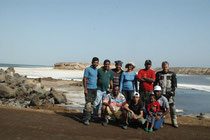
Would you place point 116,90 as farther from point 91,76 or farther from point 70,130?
point 70,130

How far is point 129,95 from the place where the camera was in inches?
281

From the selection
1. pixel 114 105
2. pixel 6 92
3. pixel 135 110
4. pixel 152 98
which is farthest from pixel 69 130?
pixel 6 92

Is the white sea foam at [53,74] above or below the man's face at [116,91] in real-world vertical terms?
below

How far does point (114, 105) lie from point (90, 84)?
0.95 meters

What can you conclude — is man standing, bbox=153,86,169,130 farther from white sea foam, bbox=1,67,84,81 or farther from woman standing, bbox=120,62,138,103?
white sea foam, bbox=1,67,84,81

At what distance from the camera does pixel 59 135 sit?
5.62 m

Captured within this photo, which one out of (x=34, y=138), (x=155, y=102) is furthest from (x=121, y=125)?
(x=34, y=138)

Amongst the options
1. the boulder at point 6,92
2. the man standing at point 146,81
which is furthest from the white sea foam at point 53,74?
the man standing at point 146,81

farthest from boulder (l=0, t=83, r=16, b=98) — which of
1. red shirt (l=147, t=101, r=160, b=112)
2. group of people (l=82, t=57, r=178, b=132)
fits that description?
red shirt (l=147, t=101, r=160, b=112)

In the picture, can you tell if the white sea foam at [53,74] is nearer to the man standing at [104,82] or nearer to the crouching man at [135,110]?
the man standing at [104,82]

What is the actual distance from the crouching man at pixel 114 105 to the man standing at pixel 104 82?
1.03ft

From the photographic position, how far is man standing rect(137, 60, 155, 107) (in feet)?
22.7

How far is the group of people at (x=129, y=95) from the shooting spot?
6516 millimetres

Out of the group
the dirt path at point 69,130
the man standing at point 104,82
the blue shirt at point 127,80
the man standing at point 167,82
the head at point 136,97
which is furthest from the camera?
the blue shirt at point 127,80
